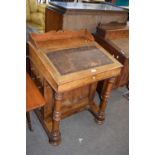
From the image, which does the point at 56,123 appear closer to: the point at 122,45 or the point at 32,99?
the point at 32,99

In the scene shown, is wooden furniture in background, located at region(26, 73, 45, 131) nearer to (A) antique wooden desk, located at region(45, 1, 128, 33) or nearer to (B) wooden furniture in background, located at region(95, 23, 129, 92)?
(A) antique wooden desk, located at region(45, 1, 128, 33)

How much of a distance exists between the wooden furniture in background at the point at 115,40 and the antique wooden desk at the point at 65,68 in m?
0.45

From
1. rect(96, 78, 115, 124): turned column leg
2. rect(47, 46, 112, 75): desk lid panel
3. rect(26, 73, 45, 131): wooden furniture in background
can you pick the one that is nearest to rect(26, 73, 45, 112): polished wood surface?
rect(26, 73, 45, 131): wooden furniture in background

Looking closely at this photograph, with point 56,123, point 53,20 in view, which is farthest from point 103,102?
point 53,20

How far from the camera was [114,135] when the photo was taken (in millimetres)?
1796

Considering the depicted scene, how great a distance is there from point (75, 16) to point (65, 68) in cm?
78

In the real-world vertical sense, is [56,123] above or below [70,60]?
below

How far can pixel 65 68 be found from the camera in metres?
1.25

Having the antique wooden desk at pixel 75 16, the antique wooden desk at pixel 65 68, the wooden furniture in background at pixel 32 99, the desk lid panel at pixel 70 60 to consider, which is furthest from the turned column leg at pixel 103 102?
the antique wooden desk at pixel 75 16
